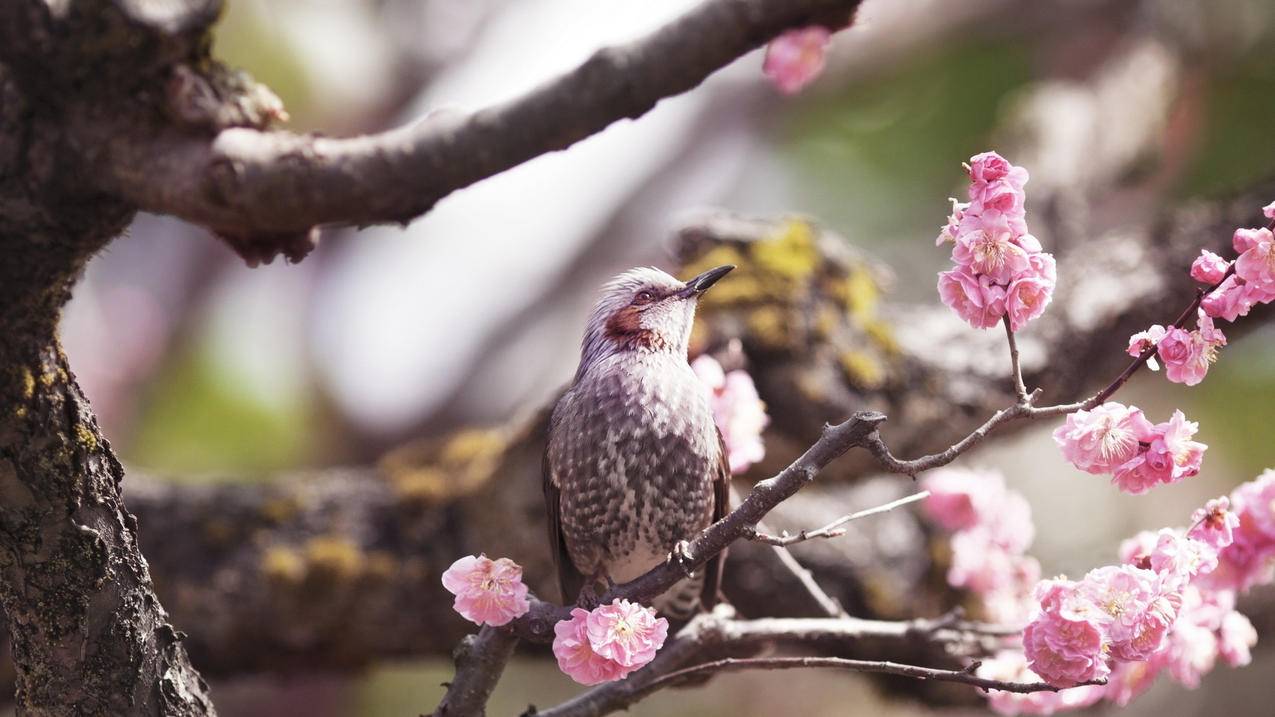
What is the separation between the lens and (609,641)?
77.9 inches

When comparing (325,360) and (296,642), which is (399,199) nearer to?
(296,642)

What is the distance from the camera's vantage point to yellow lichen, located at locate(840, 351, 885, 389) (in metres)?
3.81

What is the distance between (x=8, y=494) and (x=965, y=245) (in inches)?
60.6

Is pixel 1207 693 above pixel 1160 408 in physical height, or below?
below

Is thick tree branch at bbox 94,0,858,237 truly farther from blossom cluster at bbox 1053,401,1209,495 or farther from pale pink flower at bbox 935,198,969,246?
blossom cluster at bbox 1053,401,1209,495

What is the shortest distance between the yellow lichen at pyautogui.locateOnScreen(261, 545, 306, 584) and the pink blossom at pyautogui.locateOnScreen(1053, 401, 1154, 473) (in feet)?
9.08

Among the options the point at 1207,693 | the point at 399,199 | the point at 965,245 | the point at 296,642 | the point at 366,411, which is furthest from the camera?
the point at 1207,693

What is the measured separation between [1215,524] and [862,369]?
178 centimetres

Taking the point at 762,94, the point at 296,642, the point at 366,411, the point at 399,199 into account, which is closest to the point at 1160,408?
the point at 762,94

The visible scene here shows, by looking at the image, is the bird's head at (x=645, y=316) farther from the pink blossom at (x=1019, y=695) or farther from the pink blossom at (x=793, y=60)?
the pink blossom at (x=1019, y=695)

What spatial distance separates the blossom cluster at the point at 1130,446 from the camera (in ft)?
6.31

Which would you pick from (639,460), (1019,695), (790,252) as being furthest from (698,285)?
(1019,695)

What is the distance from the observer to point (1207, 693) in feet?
31.8

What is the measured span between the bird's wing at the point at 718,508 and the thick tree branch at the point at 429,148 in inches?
50.0
